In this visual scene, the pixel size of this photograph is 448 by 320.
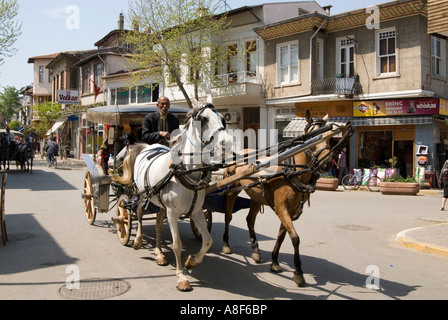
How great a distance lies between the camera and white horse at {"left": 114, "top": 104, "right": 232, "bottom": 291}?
15.0 ft

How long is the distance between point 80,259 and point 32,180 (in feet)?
45.2

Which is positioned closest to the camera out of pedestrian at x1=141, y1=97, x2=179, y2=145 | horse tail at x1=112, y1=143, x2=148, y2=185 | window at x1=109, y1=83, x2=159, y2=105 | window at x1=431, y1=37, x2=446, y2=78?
pedestrian at x1=141, y1=97, x2=179, y2=145

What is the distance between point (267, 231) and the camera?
8766mm

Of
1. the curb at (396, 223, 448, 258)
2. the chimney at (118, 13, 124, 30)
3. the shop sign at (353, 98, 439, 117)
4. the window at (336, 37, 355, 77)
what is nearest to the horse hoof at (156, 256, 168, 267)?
the curb at (396, 223, 448, 258)

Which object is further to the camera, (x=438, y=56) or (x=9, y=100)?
(x=9, y=100)

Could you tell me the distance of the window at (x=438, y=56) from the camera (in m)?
19.7

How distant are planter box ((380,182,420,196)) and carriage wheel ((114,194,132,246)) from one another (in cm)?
1272

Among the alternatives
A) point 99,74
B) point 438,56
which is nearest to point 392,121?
point 438,56

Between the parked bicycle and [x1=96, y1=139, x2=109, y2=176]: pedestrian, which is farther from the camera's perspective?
the parked bicycle

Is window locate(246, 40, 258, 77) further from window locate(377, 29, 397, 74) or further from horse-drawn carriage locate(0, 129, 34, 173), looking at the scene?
horse-drawn carriage locate(0, 129, 34, 173)

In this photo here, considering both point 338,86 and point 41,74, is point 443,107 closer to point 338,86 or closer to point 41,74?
point 338,86

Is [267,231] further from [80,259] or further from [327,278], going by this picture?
[80,259]

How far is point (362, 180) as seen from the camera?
1931 centimetres

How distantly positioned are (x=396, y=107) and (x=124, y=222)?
52.8 feet
